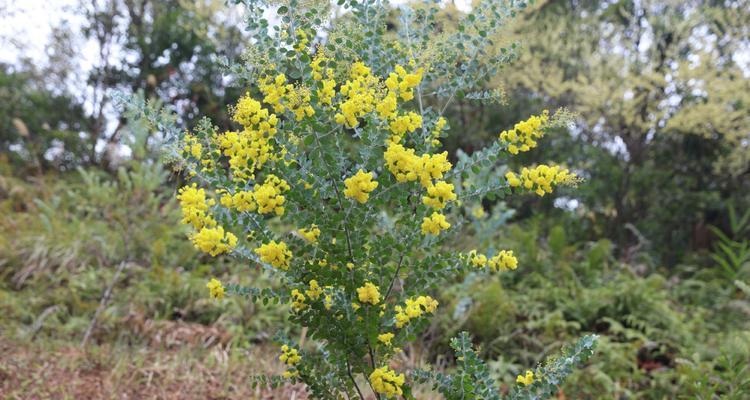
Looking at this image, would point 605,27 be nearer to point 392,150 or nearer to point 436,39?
point 436,39

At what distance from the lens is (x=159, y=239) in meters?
4.57

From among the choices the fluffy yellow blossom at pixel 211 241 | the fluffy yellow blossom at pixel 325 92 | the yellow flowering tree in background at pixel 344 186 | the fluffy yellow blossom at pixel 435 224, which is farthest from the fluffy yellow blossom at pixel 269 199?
the fluffy yellow blossom at pixel 435 224

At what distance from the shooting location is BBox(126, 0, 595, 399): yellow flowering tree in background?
4.72 feet

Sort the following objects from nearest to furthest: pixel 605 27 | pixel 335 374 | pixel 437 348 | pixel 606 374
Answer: pixel 335 374
pixel 606 374
pixel 437 348
pixel 605 27

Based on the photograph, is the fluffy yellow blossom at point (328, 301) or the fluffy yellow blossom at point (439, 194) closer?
the fluffy yellow blossom at point (439, 194)

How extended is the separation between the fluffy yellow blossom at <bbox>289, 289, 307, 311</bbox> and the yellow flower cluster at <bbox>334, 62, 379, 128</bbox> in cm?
51

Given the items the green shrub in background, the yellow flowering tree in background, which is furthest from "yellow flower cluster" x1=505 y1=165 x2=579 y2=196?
the green shrub in background

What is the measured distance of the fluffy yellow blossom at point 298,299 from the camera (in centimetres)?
160

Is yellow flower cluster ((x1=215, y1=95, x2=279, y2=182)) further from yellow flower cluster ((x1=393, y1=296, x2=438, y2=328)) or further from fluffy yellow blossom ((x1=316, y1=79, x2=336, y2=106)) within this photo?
yellow flower cluster ((x1=393, y1=296, x2=438, y2=328))

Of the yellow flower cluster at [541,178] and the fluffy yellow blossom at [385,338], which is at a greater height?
the yellow flower cluster at [541,178]

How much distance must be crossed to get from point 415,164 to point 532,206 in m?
6.36

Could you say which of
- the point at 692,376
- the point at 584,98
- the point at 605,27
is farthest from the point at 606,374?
the point at 605,27

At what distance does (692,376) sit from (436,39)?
2.08 metres

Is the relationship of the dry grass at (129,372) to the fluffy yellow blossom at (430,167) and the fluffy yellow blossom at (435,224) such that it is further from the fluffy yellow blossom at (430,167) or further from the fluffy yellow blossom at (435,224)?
the fluffy yellow blossom at (430,167)
